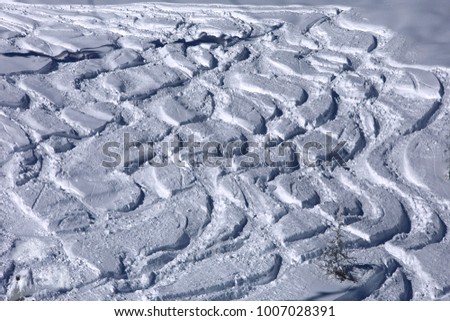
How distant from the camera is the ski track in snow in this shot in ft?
7.87

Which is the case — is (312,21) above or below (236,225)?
above

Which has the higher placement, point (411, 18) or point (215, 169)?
point (411, 18)

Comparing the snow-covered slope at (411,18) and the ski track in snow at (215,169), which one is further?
the snow-covered slope at (411,18)

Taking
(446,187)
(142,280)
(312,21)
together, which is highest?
(312,21)

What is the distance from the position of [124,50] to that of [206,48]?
1.21ft

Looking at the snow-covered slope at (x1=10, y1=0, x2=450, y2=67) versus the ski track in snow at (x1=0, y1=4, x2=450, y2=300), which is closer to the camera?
the ski track in snow at (x1=0, y1=4, x2=450, y2=300)

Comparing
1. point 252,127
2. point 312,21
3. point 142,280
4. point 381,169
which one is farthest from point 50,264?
point 312,21

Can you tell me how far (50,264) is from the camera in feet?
7.89

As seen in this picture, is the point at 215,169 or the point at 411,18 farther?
the point at 411,18

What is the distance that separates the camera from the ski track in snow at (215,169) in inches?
94.4

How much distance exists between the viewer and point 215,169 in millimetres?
2775

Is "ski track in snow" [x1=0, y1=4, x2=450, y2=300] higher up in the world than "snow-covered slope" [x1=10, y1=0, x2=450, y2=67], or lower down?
lower down

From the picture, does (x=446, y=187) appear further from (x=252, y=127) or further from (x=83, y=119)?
(x=83, y=119)

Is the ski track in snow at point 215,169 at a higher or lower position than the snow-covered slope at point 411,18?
lower
